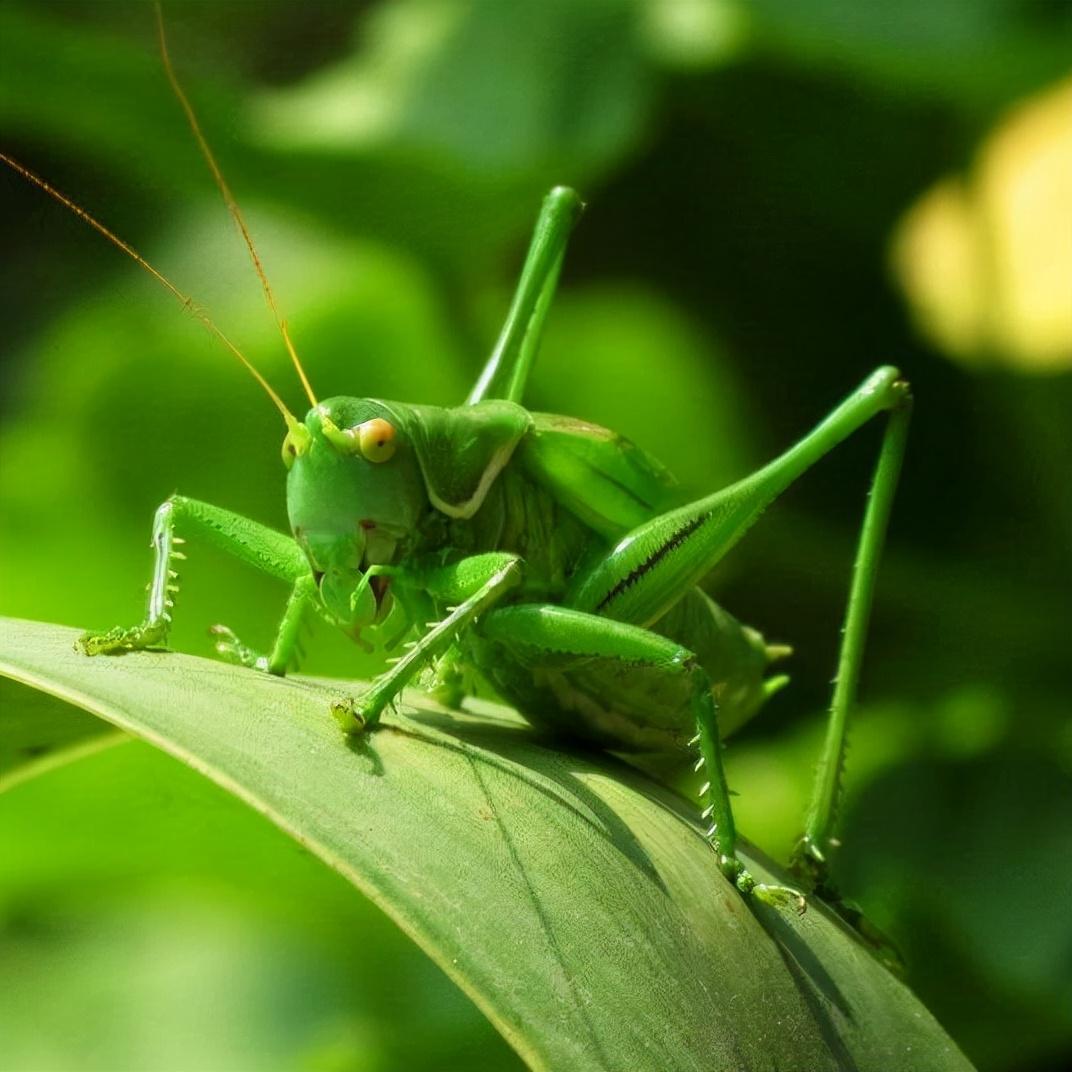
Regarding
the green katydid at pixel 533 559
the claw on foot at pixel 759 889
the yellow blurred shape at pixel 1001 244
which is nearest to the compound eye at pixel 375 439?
the green katydid at pixel 533 559

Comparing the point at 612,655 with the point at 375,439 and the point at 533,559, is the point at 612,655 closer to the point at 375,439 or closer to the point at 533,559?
the point at 533,559

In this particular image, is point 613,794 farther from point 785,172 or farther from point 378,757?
point 785,172

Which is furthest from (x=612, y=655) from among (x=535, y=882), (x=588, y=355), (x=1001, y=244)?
(x=1001, y=244)

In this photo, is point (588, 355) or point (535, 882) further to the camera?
point (588, 355)

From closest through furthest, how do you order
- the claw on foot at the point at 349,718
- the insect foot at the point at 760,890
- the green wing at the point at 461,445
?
the claw on foot at the point at 349,718
the insect foot at the point at 760,890
the green wing at the point at 461,445

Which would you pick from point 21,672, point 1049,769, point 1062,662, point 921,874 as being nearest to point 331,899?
point 21,672

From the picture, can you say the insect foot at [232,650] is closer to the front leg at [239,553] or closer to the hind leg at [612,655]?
the front leg at [239,553]

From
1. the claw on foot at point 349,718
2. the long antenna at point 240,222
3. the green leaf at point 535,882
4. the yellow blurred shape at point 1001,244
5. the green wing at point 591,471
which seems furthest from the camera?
the yellow blurred shape at point 1001,244

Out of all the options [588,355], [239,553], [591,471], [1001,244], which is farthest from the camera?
[1001,244]
